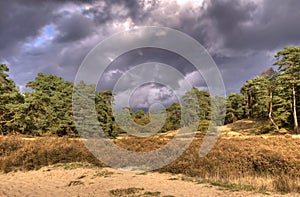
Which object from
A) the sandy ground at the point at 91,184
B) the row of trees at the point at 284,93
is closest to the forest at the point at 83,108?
the row of trees at the point at 284,93

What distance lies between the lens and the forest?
92.5ft

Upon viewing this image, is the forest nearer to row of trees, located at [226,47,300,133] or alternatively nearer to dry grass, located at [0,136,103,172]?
row of trees, located at [226,47,300,133]

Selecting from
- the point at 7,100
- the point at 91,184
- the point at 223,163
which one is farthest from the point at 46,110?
the point at 223,163

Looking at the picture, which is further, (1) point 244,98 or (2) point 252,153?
(1) point 244,98

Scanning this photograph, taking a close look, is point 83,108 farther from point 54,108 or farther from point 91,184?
point 91,184

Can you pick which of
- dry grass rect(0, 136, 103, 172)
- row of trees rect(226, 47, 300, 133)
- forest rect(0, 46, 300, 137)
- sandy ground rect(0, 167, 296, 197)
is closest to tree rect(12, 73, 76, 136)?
forest rect(0, 46, 300, 137)

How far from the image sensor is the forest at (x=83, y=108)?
28.2 metres

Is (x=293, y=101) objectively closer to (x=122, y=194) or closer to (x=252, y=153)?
(x=252, y=153)

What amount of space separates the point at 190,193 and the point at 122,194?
90.3 inches

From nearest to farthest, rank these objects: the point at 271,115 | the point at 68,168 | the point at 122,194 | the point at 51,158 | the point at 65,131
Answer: the point at 122,194 < the point at 68,168 < the point at 51,158 < the point at 65,131 < the point at 271,115

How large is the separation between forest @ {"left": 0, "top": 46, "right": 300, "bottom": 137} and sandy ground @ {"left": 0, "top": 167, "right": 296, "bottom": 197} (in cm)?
1592

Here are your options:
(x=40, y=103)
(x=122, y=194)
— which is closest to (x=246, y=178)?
(x=122, y=194)

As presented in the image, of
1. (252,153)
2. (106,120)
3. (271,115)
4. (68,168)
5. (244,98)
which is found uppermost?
(244,98)

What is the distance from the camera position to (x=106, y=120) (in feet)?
143
